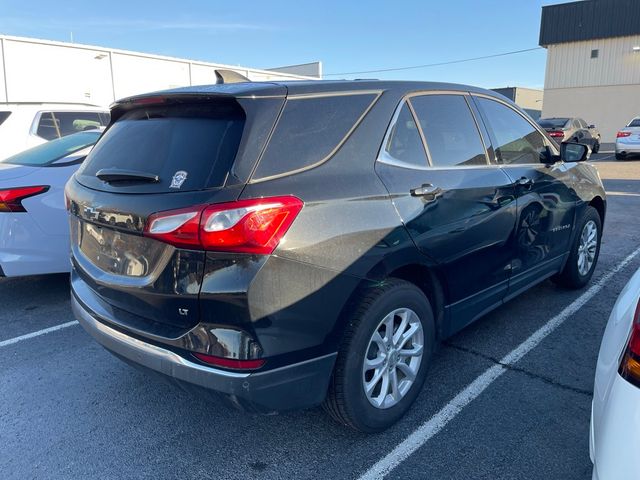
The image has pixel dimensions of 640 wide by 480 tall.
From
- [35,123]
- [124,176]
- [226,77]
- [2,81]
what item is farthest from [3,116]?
[2,81]

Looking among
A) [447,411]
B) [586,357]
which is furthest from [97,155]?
[586,357]

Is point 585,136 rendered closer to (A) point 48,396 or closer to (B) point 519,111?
(B) point 519,111

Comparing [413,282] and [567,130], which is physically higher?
[413,282]

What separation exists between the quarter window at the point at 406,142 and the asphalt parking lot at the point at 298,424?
1.43 m

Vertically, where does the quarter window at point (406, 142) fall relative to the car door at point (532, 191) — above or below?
above

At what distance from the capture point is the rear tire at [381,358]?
2430 millimetres

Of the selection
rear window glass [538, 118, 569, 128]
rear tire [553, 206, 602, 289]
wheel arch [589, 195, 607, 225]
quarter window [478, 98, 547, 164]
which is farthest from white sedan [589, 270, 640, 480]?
rear window glass [538, 118, 569, 128]

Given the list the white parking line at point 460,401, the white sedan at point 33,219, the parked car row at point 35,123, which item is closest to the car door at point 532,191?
the white parking line at point 460,401

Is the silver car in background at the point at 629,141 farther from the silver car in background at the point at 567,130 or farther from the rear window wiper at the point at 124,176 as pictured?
the rear window wiper at the point at 124,176

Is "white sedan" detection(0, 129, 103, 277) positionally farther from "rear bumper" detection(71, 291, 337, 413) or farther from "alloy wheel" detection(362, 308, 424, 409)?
"alloy wheel" detection(362, 308, 424, 409)

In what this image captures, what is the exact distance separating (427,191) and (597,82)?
101ft

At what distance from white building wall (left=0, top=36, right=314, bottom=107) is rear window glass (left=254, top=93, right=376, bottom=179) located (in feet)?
47.7

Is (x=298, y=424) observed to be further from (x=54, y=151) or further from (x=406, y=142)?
(x=54, y=151)

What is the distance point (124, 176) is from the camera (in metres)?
2.42
